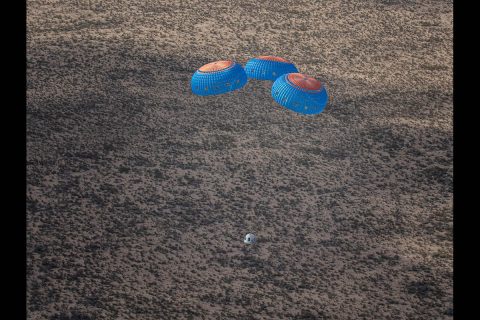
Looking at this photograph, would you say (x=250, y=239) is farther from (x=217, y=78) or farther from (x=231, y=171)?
(x=217, y=78)

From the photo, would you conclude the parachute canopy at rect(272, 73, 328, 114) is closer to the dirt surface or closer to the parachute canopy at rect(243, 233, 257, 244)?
the dirt surface

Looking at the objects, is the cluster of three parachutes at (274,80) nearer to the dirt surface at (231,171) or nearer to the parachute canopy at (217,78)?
the parachute canopy at (217,78)

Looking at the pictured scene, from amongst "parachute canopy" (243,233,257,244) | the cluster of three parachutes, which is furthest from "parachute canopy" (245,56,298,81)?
"parachute canopy" (243,233,257,244)

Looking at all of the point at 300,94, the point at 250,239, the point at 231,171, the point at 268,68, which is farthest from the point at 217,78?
the point at 250,239

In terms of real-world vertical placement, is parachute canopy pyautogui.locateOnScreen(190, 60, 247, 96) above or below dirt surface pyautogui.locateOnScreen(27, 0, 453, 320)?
above

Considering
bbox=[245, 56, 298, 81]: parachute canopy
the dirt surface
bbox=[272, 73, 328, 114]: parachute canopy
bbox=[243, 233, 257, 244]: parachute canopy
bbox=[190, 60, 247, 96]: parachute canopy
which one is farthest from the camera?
bbox=[245, 56, 298, 81]: parachute canopy

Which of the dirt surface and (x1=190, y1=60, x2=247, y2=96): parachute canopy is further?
(x1=190, y1=60, x2=247, y2=96): parachute canopy

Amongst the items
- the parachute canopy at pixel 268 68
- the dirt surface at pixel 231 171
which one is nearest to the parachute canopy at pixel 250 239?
the dirt surface at pixel 231 171
